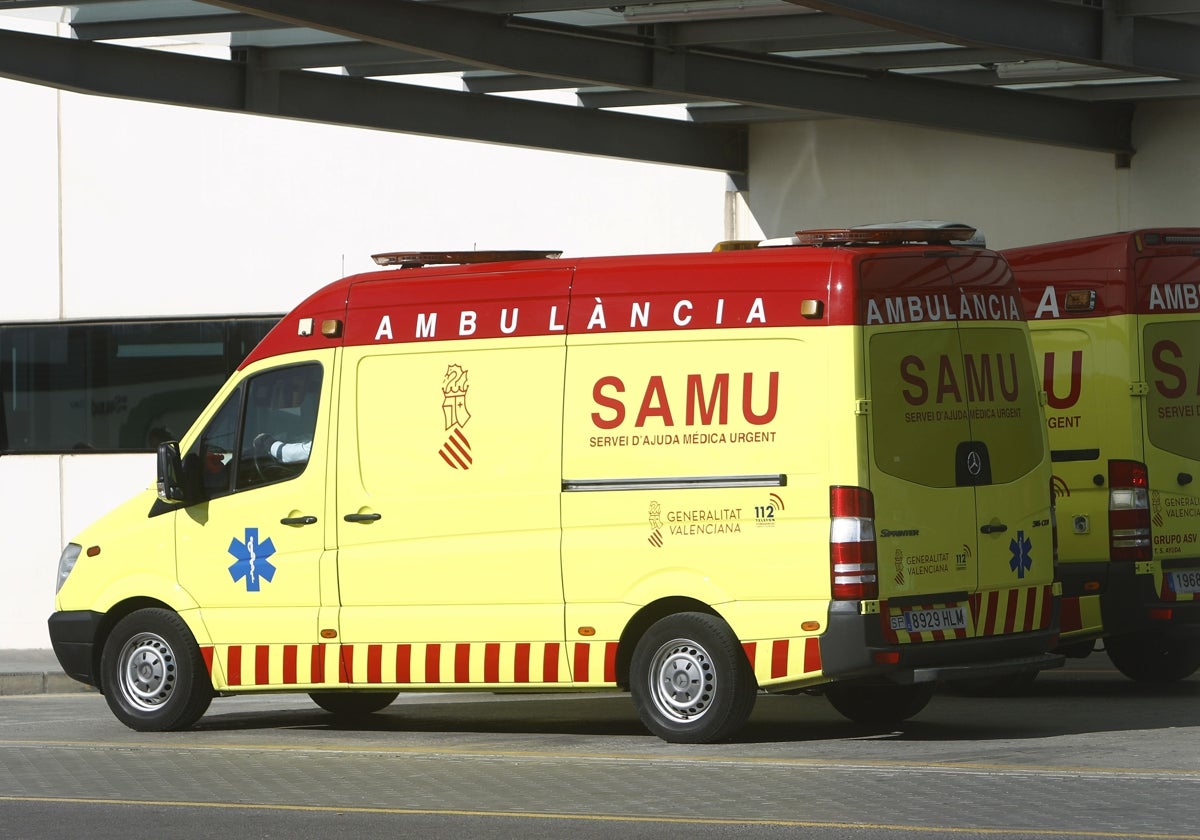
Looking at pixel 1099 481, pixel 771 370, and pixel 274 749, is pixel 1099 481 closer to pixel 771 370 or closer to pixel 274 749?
pixel 771 370

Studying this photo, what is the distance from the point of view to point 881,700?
38.9ft

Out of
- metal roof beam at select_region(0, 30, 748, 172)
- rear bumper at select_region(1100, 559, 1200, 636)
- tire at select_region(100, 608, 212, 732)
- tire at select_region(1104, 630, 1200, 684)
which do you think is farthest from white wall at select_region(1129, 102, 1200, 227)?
tire at select_region(100, 608, 212, 732)

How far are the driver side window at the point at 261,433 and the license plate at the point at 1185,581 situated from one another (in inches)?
202

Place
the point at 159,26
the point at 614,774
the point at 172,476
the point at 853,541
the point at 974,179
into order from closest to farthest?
the point at 614,774 < the point at 853,541 < the point at 172,476 < the point at 159,26 < the point at 974,179

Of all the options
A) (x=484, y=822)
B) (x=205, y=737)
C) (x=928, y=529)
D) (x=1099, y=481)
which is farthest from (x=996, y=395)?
(x=205, y=737)

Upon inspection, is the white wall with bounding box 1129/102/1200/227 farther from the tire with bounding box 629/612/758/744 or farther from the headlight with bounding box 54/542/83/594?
the headlight with bounding box 54/542/83/594

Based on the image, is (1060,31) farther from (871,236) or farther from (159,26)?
(159,26)

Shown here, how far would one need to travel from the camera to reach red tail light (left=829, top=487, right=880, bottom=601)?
10.2 m

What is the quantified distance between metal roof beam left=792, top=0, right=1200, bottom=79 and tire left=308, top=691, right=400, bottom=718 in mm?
5049

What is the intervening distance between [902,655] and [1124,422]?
3.00 m

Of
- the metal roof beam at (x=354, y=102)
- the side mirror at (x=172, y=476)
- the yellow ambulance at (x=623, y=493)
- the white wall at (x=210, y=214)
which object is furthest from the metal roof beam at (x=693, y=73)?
the side mirror at (x=172, y=476)

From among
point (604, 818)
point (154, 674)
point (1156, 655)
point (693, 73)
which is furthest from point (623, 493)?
point (693, 73)

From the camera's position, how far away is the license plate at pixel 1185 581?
12.7m

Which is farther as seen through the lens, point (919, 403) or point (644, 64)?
point (644, 64)
